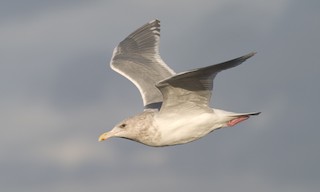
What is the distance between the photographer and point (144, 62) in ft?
74.5

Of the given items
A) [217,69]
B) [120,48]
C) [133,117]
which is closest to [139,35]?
[120,48]

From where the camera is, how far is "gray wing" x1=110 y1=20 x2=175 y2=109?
2119cm

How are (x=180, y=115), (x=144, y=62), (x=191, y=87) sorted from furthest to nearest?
(x=144, y=62) < (x=180, y=115) < (x=191, y=87)

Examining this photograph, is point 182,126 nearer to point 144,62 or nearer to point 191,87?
point 191,87

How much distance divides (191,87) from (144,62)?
541cm

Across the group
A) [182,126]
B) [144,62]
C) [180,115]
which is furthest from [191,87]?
[144,62]

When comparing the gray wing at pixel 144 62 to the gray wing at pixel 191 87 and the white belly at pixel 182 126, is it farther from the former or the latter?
the gray wing at pixel 191 87

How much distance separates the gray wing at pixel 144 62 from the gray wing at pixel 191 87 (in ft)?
6.88

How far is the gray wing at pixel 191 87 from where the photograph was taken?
16.1 meters

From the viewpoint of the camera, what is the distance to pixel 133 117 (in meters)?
18.7

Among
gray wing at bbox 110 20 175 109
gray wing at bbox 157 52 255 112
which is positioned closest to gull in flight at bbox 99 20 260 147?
gray wing at bbox 157 52 255 112

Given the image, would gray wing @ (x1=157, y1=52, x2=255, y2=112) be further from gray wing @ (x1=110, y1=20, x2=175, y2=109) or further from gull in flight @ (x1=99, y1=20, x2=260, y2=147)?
gray wing @ (x1=110, y1=20, x2=175, y2=109)

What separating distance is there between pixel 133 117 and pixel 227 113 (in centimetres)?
232

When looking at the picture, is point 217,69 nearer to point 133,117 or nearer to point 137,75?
point 133,117
